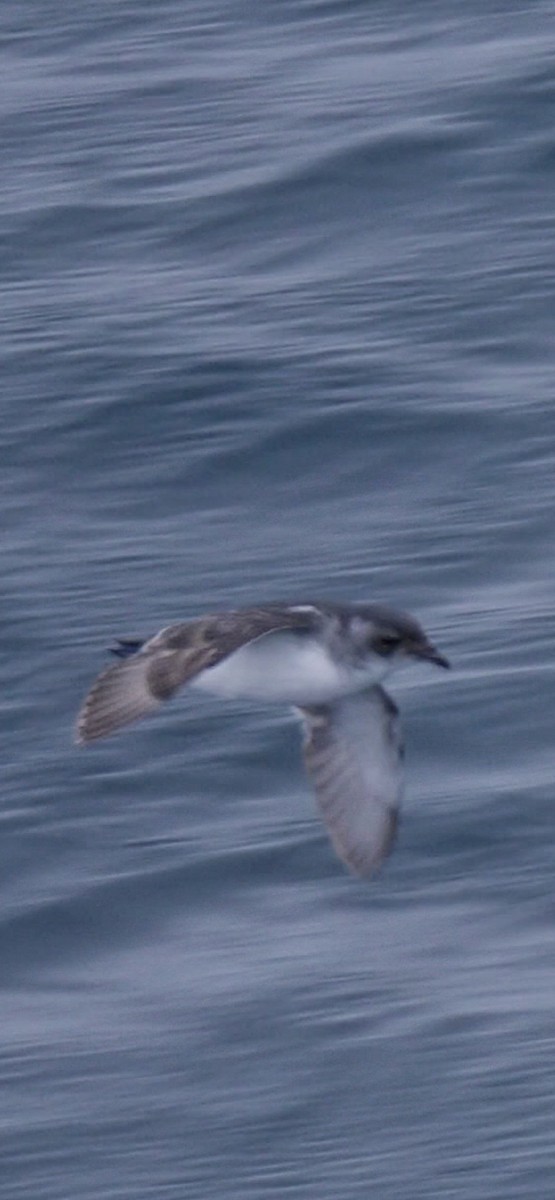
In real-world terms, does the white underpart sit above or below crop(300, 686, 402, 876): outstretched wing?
above

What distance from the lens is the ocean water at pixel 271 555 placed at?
12438 mm

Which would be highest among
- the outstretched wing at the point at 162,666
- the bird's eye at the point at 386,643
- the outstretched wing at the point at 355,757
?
the outstretched wing at the point at 162,666

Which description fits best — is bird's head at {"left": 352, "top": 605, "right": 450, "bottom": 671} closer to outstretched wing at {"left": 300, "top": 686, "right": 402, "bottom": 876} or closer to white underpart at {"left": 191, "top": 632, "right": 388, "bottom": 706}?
white underpart at {"left": 191, "top": 632, "right": 388, "bottom": 706}

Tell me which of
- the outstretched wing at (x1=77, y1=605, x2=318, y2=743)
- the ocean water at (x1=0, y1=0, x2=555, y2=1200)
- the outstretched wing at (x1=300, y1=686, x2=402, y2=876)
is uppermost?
the outstretched wing at (x1=77, y1=605, x2=318, y2=743)

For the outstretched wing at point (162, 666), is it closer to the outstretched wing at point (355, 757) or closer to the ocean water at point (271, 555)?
the outstretched wing at point (355, 757)

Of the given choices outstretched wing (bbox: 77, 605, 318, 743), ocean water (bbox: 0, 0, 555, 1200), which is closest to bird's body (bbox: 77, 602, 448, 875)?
outstretched wing (bbox: 77, 605, 318, 743)

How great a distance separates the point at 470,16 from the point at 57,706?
27.0 ft

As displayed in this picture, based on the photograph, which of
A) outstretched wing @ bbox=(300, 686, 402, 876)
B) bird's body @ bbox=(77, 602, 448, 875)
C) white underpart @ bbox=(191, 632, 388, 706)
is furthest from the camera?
outstretched wing @ bbox=(300, 686, 402, 876)

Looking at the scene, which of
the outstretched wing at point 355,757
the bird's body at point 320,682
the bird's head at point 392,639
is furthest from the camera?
the outstretched wing at point 355,757

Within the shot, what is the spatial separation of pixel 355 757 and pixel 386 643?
0.78 meters

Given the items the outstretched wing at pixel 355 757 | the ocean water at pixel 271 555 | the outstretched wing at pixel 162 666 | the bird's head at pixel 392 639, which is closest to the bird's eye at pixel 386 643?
the bird's head at pixel 392 639

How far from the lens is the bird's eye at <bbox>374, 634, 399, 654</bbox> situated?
1014 cm

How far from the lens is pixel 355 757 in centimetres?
1081

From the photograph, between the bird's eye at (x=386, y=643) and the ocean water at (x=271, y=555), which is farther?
the ocean water at (x=271, y=555)
